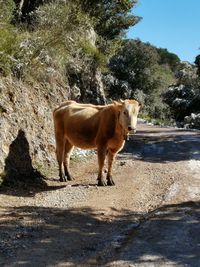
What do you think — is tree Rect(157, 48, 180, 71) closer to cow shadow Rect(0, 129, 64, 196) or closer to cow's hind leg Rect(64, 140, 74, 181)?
cow's hind leg Rect(64, 140, 74, 181)

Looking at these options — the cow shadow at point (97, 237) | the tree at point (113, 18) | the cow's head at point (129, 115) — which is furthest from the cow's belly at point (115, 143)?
the tree at point (113, 18)

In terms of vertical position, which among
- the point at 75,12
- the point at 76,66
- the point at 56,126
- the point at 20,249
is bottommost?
the point at 20,249

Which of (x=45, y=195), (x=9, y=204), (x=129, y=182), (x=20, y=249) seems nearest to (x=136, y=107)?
(x=129, y=182)

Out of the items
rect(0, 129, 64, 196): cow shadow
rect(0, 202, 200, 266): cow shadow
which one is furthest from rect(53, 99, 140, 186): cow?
rect(0, 202, 200, 266): cow shadow

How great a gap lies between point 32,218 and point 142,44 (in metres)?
37.4

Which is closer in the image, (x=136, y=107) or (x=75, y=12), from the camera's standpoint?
(x=136, y=107)

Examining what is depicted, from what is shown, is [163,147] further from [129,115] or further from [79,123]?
[129,115]

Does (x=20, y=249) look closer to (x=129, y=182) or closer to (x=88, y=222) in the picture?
(x=88, y=222)

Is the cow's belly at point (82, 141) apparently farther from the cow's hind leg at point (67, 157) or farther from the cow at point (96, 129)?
the cow's hind leg at point (67, 157)

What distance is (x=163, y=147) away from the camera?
17.0m

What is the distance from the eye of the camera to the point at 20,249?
721cm

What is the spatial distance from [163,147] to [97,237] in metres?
9.42

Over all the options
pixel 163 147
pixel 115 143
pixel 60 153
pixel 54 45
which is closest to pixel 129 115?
pixel 115 143

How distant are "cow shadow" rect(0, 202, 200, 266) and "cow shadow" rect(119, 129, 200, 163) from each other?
18.6 ft
